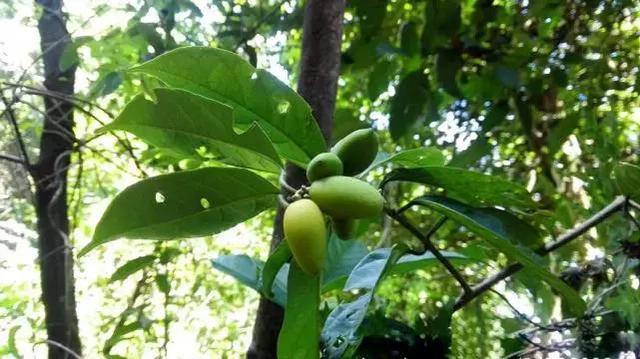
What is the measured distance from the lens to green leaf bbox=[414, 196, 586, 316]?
610 mm

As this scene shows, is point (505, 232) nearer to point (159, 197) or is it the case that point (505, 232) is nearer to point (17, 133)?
point (159, 197)

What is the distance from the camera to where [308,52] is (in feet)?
2.90

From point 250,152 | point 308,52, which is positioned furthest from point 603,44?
point 250,152

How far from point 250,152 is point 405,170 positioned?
0.17m

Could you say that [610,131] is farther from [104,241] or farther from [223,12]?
[223,12]

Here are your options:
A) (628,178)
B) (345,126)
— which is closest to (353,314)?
(628,178)

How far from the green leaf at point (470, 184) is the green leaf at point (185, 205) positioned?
0.48 ft

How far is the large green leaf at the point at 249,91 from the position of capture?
2.07ft

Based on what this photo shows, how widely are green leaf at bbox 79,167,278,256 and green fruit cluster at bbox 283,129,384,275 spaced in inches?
2.9

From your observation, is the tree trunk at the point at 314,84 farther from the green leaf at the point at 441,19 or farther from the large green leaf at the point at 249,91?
the green leaf at the point at 441,19

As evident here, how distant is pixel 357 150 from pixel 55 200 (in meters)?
1.38

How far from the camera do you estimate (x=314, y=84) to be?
84 cm

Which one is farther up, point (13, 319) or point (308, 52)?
point (308, 52)

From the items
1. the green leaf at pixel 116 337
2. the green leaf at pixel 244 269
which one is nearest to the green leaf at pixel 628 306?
the green leaf at pixel 244 269
